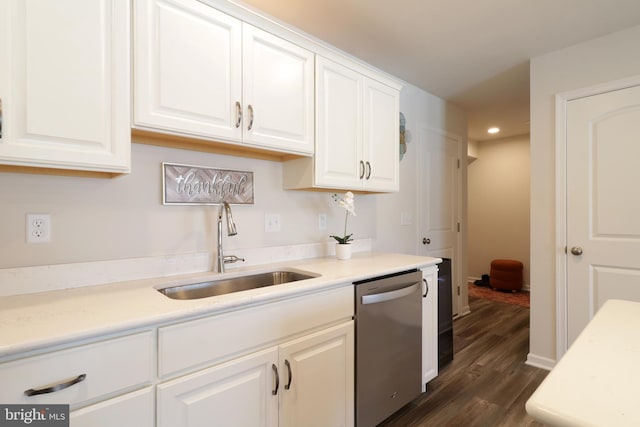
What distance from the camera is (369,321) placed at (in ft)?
5.45

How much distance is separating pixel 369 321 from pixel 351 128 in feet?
3.93

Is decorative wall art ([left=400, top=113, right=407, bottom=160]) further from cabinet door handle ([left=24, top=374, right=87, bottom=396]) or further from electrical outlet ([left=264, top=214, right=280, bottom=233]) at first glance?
cabinet door handle ([left=24, top=374, right=87, bottom=396])

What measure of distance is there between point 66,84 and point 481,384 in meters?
2.89

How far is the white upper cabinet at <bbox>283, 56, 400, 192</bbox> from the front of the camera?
6.28 feet

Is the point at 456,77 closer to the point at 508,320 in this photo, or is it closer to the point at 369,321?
the point at 369,321

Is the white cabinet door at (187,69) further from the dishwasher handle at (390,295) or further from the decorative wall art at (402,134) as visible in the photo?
the decorative wall art at (402,134)

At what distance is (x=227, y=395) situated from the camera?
118 cm

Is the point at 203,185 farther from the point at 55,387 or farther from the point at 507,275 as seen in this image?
the point at 507,275

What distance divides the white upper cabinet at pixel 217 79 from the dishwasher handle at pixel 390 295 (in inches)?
35.0

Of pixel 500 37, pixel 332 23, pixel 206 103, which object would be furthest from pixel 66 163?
pixel 500 37

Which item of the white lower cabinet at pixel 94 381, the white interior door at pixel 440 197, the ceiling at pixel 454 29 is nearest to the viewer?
the white lower cabinet at pixel 94 381

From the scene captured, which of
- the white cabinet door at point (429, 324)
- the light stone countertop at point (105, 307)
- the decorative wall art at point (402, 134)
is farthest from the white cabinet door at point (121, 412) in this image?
the decorative wall art at point (402, 134)

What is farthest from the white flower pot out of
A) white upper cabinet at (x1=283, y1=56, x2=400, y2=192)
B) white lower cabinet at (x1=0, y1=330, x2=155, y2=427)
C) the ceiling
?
the ceiling

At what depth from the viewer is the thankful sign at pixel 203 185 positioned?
163 centimetres
